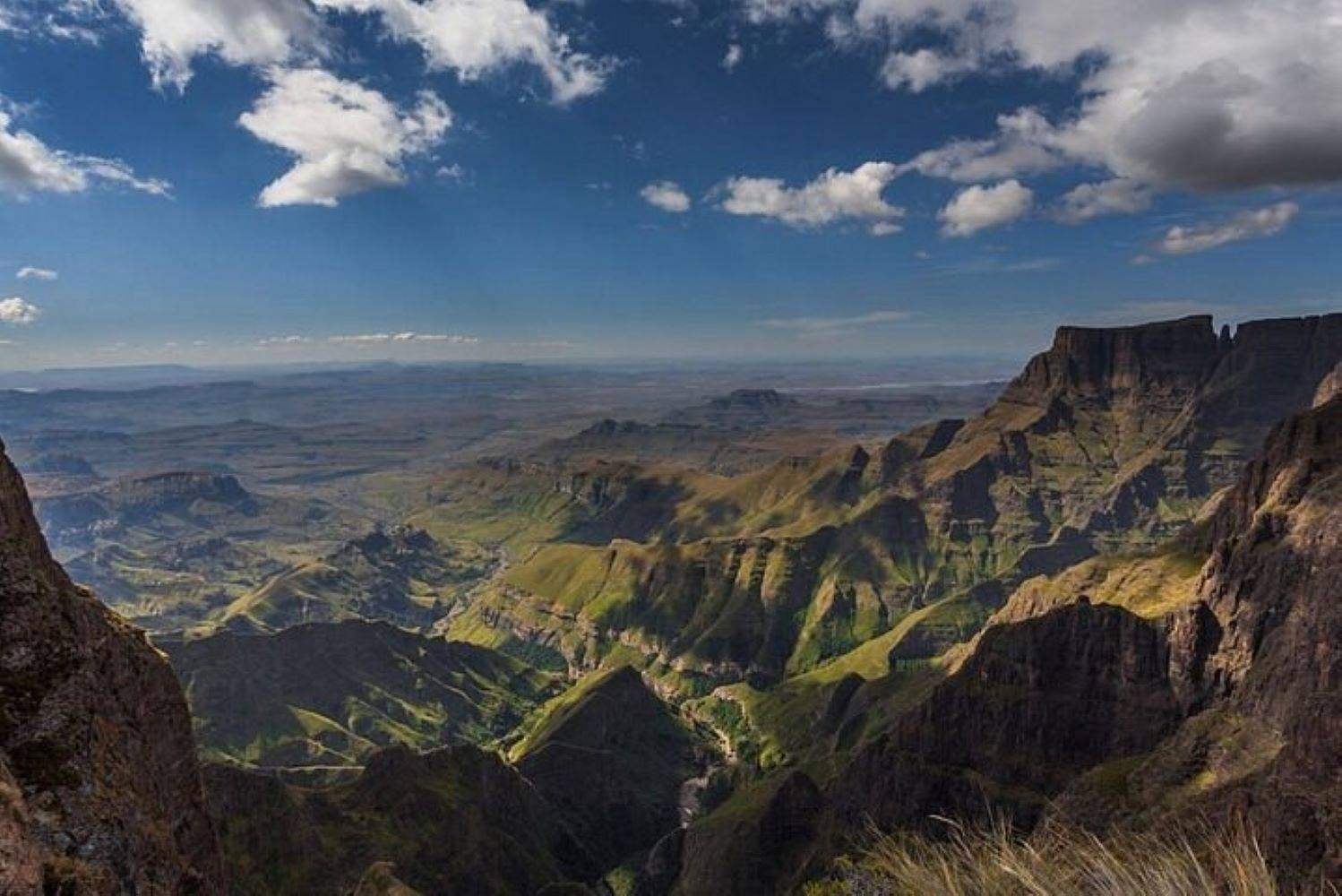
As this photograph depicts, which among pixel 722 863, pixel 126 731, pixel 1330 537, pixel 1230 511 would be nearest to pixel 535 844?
pixel 722 863

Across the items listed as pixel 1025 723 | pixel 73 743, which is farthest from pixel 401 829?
pixel 73 743

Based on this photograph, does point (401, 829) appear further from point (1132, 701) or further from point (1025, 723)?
point (1132, 701)

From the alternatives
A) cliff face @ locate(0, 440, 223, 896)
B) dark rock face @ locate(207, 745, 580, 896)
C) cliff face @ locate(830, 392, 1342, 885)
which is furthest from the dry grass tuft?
dark rock face @ locate(207, 745, 580, 896)

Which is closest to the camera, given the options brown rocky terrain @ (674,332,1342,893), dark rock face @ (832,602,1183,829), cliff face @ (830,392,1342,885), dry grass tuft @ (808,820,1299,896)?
dry grass tuft @ (808,820,1299,896)

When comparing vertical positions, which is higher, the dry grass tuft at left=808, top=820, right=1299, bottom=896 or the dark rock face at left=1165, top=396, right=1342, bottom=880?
the dry grass tuft at left=808, top=820, right=1299, bottom=896

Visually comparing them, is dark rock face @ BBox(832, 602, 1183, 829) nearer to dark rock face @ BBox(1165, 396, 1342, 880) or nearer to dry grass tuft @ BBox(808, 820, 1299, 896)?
dark rock face @ BBox(1165, 396, 1342, 880)

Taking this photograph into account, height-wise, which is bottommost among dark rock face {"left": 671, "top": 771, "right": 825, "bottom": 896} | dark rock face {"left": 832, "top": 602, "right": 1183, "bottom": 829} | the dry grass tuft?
dark rock face {"left": 671, "top": 771, "right": 825, "bottom": 896}

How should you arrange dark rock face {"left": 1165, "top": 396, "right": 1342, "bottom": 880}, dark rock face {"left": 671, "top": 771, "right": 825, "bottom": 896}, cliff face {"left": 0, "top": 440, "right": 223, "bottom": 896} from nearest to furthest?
→ cliff face {"left": 0, "top": 440, "right": 223, "bottom": 896} < dark rock face {"left": 1165, "top": 396, "right": 1342, "bottom": 880} < dark rock face {"left": 671, "top": 771, "right": 825, "bottom": 896}

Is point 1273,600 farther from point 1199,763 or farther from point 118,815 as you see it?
point 118,815

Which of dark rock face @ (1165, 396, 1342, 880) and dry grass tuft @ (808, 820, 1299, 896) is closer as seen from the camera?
dry grass tuft @ (808, 820, 1299, 896)
